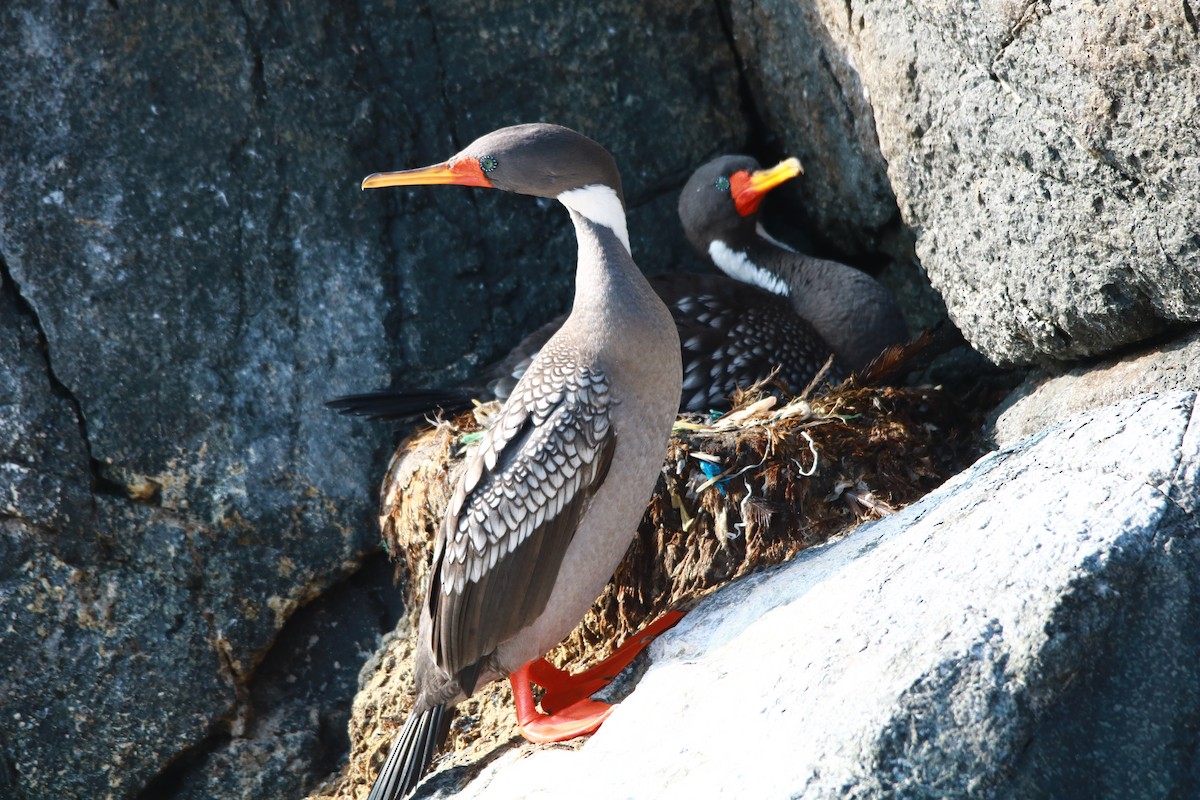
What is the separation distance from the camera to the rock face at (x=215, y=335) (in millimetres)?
4543

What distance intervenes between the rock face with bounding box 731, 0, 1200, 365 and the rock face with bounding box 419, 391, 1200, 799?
632 mm

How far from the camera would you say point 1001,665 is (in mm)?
2373

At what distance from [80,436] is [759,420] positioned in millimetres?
2619

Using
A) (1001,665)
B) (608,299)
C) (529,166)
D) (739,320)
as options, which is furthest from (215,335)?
(1001,665)

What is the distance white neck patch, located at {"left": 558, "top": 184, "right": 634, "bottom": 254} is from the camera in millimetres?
3605

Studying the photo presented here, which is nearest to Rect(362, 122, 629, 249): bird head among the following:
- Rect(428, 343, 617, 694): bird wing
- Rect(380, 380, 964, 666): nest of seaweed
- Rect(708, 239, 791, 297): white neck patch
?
Rect(428, 343, 617, 694): bird wing

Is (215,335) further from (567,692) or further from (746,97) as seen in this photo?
(746,97)

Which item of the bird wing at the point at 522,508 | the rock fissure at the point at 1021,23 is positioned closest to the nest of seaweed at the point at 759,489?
the bird wing at the point at 522,508

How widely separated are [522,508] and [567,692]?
0.59m

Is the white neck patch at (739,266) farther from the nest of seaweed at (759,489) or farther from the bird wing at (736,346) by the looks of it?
the nest of seaweed at (759,489)

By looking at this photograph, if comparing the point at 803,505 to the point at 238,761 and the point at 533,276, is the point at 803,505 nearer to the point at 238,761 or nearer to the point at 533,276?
Result: the point at 533,276

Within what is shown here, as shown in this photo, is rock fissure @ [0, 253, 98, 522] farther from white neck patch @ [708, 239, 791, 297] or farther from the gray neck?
white neck patch @ [708, 239, 791, 297]

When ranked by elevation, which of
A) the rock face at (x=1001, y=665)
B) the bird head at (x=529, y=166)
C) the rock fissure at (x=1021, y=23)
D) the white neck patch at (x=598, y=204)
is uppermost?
the bird head at (x=529, y=166)

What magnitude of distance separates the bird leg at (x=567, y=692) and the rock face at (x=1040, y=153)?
1.52m
